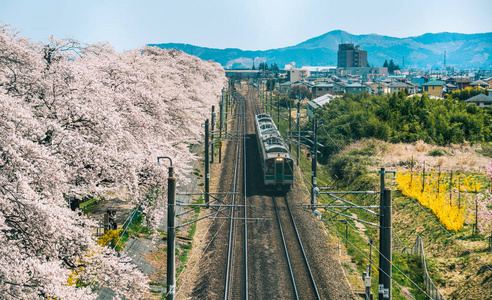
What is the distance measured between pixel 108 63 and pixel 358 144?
28461 mm

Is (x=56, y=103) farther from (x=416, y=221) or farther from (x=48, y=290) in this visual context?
(x=416, y=221)

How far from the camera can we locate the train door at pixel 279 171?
3044 centimetres

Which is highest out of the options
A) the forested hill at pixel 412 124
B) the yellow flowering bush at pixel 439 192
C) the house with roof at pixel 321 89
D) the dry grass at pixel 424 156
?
the house with roof at pixel 321 89

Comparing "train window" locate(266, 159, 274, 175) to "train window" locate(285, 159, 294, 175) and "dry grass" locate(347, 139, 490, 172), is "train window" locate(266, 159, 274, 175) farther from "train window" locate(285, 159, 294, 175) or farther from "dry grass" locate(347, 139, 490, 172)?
"dry grass" locate(347, 139, 490, 172)

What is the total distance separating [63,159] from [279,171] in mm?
19553

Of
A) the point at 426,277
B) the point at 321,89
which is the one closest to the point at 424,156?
the point at 426,277

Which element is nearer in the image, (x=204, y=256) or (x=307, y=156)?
(x=204, y=256)

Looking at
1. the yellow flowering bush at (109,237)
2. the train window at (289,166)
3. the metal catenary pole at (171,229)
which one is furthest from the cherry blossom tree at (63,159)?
the train window at (289,166)

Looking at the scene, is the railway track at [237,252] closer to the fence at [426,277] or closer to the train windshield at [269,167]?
the train windshield at [269,167]

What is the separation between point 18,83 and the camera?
48.2 feet

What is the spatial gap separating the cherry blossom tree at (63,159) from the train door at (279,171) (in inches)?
332

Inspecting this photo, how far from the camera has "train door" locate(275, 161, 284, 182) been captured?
30.4m

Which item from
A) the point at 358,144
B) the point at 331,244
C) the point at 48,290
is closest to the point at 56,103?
the point at 48,290

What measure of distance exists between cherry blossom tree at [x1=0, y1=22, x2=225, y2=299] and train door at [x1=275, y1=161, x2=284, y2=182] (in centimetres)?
843
